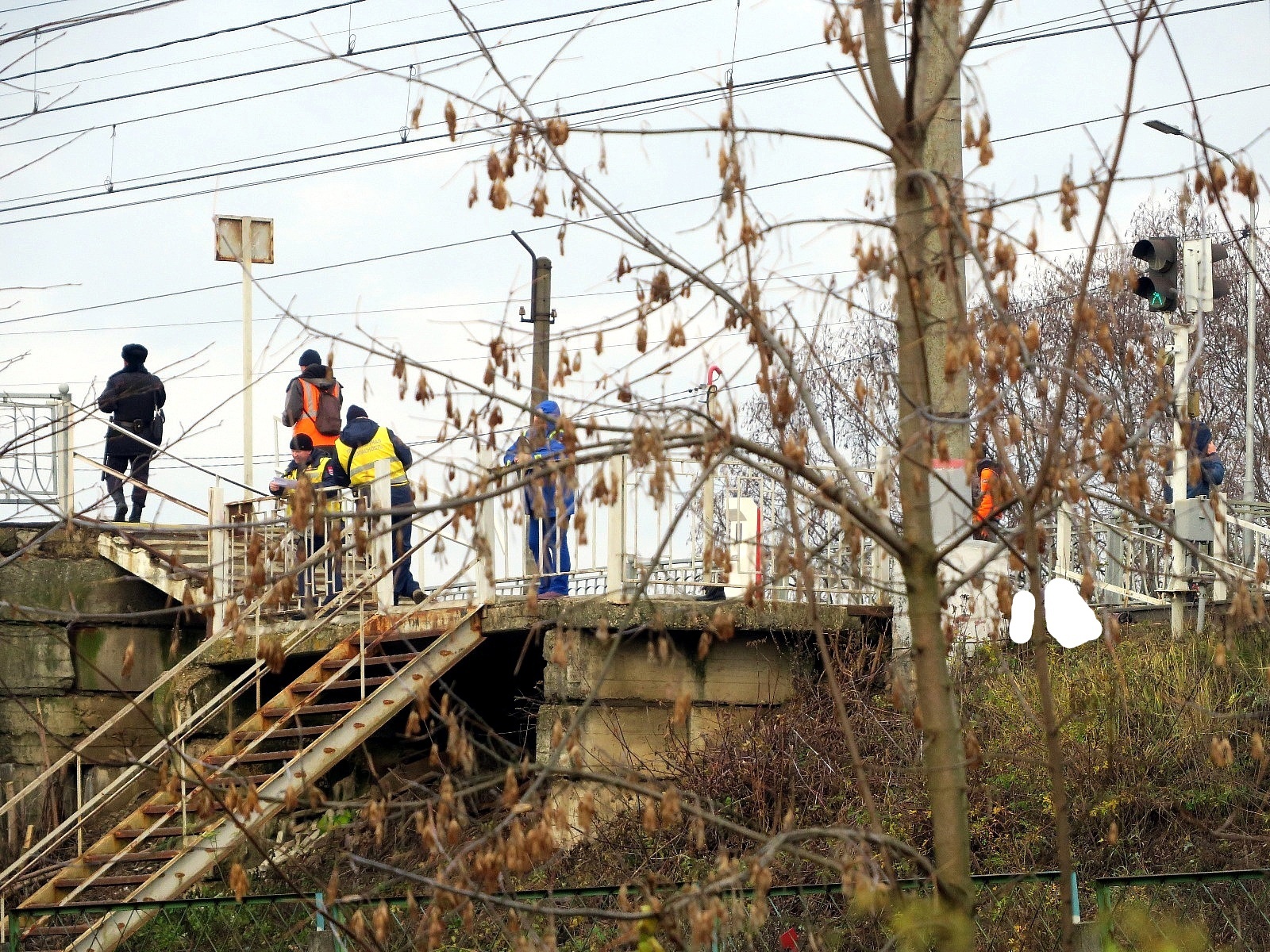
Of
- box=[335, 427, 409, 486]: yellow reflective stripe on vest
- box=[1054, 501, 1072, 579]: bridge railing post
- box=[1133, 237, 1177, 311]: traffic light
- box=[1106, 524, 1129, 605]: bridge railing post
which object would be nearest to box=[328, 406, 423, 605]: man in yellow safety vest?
box=[335, 427, 409, 486]: yellow reflective stripe on vest

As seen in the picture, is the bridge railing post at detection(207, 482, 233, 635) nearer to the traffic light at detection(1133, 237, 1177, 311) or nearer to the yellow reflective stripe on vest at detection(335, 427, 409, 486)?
the yellow reflective stripe on vest at detection(335, 427, 409, 486)

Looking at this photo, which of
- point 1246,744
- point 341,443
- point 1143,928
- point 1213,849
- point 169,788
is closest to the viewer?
point 169,788

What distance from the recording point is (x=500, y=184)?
4223mm

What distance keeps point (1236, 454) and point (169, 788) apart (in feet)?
96.1

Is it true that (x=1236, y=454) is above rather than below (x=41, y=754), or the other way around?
above

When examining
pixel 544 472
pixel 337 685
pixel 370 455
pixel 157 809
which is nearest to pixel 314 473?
pixel 370 455

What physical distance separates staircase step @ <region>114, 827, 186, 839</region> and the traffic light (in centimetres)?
740

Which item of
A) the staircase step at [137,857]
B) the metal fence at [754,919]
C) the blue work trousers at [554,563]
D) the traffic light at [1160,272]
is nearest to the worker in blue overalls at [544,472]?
the metal fence at [754,919]

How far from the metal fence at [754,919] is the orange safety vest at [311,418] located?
463 cm

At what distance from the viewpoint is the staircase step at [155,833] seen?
37.9ft

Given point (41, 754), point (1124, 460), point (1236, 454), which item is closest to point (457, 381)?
point (1124, 460)

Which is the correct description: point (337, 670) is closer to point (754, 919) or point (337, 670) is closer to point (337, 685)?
point (337, 685)

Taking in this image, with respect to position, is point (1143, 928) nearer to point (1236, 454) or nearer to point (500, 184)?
point (500, 184)

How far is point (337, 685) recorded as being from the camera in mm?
12188
